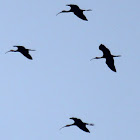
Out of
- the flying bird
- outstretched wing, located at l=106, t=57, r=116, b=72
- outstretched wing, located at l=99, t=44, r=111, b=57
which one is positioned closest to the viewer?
outstretched wing, located at l=99, t=44, r=111, b=57

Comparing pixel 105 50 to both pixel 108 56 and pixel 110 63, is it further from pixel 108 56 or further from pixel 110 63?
pixel 110 63

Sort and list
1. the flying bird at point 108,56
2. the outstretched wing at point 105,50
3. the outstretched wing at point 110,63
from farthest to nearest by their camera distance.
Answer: the outstretched wing at point 110,63
the flying bird at point 108,56
the outstretched wing at point 105,50

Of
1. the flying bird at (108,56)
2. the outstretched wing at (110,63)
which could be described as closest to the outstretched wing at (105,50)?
the flying bird at (108,56)

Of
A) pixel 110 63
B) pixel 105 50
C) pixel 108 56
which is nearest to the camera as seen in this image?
pixel 105 50

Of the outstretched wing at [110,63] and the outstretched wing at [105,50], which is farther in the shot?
the outstretched wing at [110,63]

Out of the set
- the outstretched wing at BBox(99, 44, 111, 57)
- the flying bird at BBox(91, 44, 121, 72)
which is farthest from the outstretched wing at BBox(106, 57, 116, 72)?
the outstretched wing at BBox(99, 44, 111, 57)

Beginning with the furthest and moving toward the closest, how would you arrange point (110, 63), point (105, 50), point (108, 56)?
1. point (110, 63)
2. point (108, 56)
3. point (105, 50)

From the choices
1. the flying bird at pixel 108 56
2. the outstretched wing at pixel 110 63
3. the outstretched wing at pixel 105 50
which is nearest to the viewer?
the outstretched wing at pixel 105 50

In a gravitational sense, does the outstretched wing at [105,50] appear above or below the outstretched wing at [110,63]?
above

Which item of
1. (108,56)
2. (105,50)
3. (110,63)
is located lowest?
(110,63)

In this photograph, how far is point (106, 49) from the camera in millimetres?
30641

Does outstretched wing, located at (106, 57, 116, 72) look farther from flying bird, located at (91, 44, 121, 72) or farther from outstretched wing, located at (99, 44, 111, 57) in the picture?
outstretched wing, located at (99, 44, 111, 57)

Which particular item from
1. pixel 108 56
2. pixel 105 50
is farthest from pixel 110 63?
pixel 105 50

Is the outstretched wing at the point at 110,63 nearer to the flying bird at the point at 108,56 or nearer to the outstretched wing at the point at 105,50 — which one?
the flying bird at the point at 108,56
